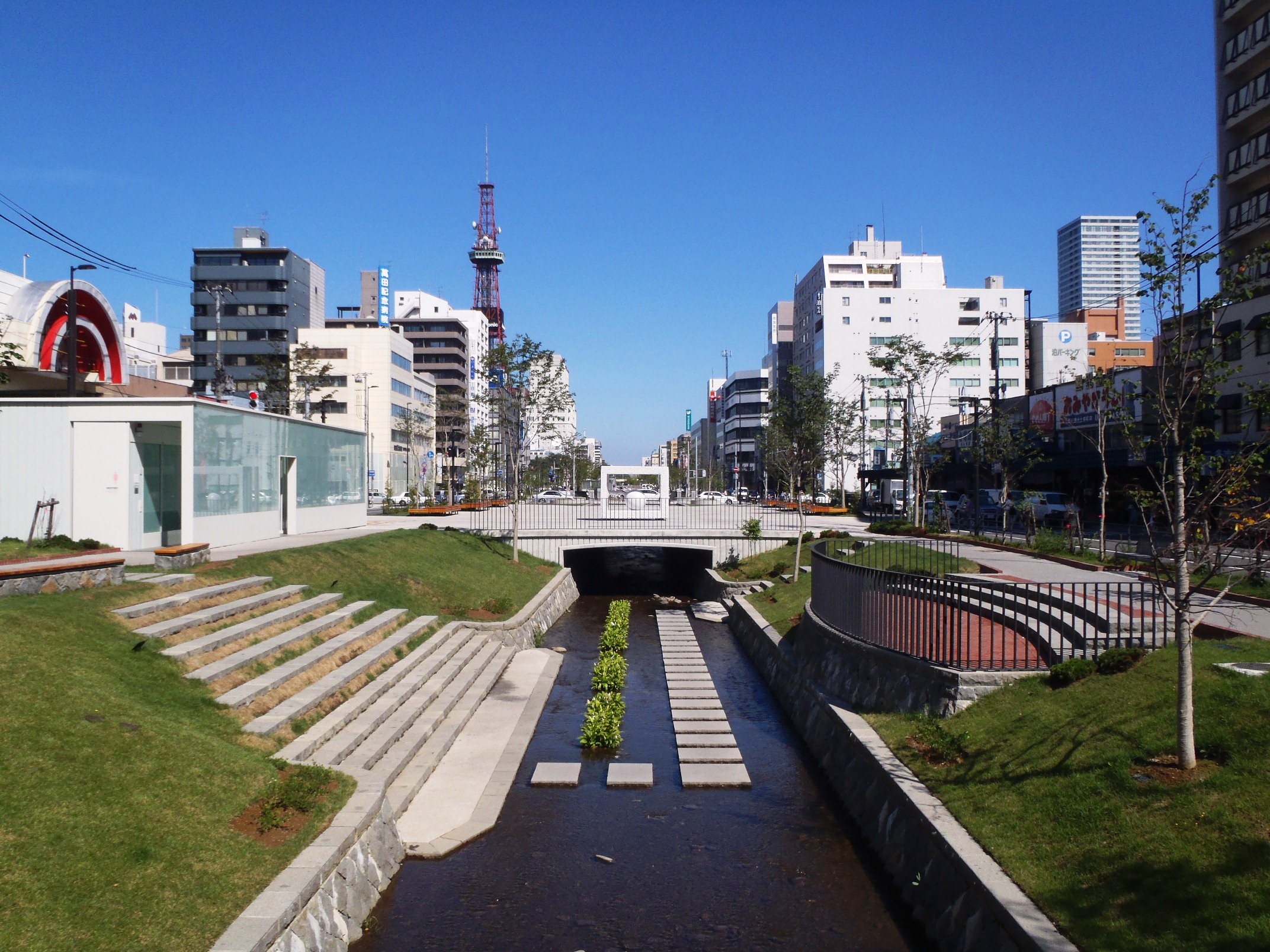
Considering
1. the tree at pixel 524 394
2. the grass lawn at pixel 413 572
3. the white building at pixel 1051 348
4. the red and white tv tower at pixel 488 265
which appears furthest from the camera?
the red and white tv tower at pixel 488 265

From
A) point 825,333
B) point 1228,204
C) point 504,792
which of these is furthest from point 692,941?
point 825,333

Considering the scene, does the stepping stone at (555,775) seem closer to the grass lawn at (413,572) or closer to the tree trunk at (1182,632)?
the grass lawn at (413,572)

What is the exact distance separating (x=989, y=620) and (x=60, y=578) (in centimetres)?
1473

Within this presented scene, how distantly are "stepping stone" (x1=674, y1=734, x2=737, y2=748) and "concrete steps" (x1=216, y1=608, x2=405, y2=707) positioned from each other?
663cm

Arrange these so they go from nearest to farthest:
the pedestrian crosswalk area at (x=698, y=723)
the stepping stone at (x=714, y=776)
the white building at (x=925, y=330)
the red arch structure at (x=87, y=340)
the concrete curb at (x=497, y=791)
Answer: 1. the concrete curb at (x=497, y=791)
2. the stepping stone at (x=714, y=776)
3. the pedestrian crosswalk area at (x=698, y=723)
4. the red arch structure at (x=87, y=340)
5. the white building at (x=925, y=330)

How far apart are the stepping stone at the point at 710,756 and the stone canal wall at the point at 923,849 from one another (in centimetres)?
149

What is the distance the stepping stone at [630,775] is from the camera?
554 inches

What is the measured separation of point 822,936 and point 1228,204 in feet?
161

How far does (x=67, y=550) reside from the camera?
58.7ft

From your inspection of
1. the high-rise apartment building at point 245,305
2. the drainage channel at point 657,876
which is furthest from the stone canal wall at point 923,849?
the high-rise apartment building at point 245,305

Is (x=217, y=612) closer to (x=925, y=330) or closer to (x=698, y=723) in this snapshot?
(x=698, y=723)

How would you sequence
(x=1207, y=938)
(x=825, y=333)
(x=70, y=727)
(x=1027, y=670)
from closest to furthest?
(x=1207, y=938)
(x=70, y=727)
(x=1027, y=670)
(x=825, y=333)

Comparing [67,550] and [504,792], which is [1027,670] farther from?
[67,550]

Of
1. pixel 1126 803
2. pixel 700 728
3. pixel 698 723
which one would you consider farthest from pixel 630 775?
pixel 1126 803
